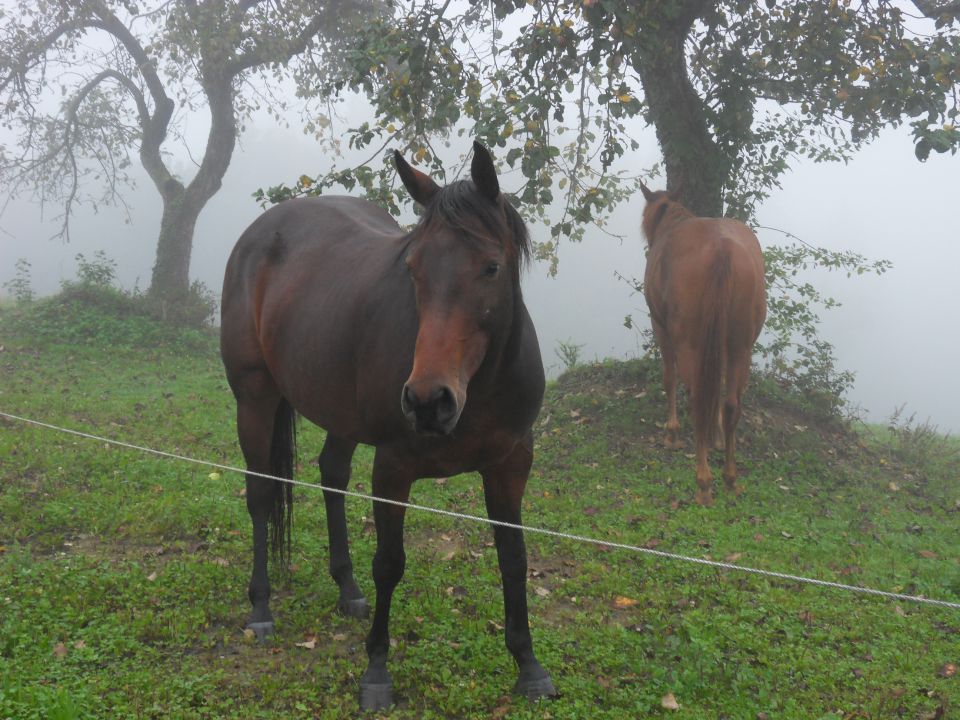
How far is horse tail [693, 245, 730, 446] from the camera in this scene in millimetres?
6570

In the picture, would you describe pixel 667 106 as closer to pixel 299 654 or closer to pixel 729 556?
pixel 729 556

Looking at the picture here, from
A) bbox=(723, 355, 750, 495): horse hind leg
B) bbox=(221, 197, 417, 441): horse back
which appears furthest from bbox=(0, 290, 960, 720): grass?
bbox=(221, 197, 417, 441): horse back

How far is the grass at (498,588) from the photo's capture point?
3.47m

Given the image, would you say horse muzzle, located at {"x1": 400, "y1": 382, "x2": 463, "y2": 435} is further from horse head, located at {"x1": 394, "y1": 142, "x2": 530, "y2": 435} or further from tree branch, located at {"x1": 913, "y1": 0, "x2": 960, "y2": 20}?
tree branch, located at {"x1": 913, "y1": 0, "x2": 960, "y2": 20}

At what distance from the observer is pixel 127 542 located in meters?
5.13

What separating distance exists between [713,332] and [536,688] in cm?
394

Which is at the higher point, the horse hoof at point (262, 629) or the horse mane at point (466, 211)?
the horse mane at point (466, 211)

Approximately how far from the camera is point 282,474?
4.68 metres

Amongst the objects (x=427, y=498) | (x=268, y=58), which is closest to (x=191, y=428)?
(x=427, y=498)

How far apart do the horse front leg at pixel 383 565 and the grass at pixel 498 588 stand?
4.2 inches

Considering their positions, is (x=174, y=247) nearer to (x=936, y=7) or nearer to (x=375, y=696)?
(x=936, y=7)

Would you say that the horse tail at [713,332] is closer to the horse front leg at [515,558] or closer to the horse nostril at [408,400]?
the horse front leg at [515,558]

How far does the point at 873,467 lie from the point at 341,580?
6.61 m

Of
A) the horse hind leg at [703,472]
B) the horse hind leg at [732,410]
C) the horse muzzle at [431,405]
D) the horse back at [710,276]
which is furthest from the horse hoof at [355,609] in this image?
the horse hind leg at [732,410]
